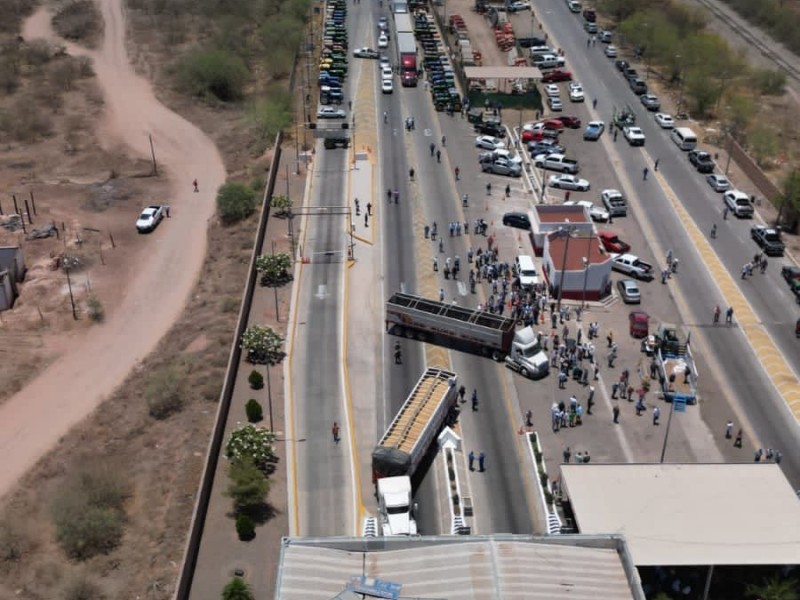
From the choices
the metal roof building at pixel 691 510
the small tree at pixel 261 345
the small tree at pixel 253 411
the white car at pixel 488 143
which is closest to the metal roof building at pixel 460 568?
the metal roof building at pixel 691 510

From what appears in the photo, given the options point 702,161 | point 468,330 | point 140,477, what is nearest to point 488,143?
point 702,161

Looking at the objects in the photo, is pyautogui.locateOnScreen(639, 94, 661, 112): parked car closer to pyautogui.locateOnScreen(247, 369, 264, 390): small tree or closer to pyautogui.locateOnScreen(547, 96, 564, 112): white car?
pyautogui.locateOnScreen(547, 96, 564, 112): white car

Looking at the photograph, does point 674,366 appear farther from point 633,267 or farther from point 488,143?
point 488,143

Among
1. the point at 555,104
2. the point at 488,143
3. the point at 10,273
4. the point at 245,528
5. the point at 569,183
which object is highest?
the point at 245,528

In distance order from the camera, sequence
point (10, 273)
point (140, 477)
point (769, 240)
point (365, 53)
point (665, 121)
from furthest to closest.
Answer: point (365, 53)
point (665, 121)
point (769, 240)
point (10, 273)
point (140, 477)

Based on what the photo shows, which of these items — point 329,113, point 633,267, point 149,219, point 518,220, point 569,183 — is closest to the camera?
point 633,267

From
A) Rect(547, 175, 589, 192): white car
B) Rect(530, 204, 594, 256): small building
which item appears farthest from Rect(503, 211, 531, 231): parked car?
Rect(547, 175, 589, 192): white car

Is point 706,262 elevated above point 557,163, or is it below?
below

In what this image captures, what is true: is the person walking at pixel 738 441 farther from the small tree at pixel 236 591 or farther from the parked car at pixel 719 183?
the parked car at pixel 719 183
